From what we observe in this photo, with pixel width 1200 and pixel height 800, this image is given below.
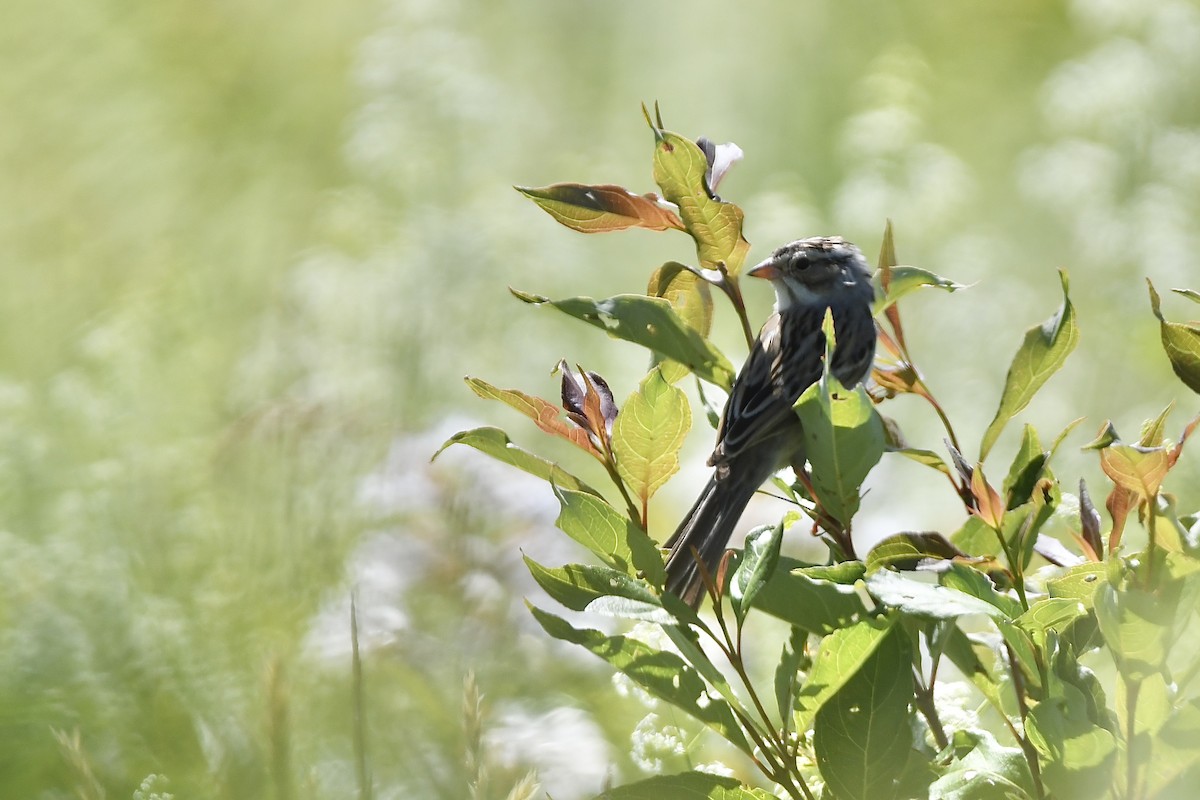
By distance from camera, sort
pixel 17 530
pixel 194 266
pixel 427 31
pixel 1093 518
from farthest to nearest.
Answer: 1. pixel 427 31
2. pixel 194 266
3. pixel 17 530
4. pixel 1093 518

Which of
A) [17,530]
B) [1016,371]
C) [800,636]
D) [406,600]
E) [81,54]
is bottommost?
[800,636]

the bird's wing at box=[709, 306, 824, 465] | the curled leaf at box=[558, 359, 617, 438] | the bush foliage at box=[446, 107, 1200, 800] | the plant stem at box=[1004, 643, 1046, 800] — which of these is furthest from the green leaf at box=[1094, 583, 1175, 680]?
the bird's wing at box=[709, 306, 824, 465]

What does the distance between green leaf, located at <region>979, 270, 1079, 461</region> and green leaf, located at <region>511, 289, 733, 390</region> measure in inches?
10.3

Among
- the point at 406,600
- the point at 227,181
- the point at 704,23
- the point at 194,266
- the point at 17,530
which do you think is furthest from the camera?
the point at 704,23

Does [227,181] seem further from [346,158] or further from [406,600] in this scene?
[406,600]

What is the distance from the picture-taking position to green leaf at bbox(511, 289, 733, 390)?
1.15 meters

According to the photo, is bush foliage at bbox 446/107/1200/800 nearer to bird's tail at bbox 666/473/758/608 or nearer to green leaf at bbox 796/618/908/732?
green leaf at bbox 796/618/908/732

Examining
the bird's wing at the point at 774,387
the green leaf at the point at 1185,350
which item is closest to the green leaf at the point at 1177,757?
the green leaf at the point at 1185,350

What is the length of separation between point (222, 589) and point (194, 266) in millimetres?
2853

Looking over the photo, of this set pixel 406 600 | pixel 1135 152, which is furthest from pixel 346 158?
pixel 406 600

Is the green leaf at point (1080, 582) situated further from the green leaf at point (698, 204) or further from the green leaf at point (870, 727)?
the green leaf at point (698, 204)

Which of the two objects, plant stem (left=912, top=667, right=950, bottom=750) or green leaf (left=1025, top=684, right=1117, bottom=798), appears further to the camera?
plant stem (left=912, top=667, right=950, bottom=750)

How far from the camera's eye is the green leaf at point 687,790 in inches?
42.7

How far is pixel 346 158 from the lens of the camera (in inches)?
225
